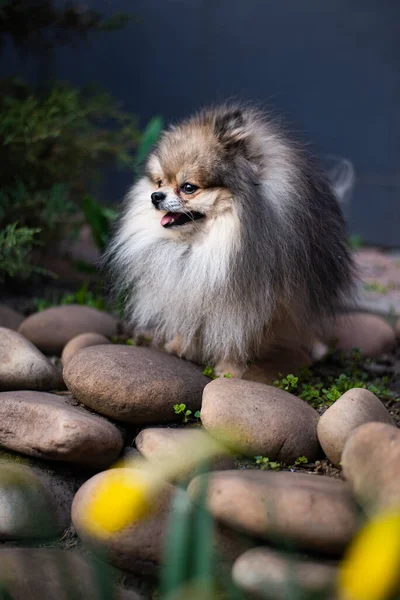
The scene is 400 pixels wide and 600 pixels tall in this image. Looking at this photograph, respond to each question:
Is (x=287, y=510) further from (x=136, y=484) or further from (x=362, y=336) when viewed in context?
(x=362, y=336)

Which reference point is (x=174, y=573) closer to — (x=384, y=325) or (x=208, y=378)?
(x=208, y=378)

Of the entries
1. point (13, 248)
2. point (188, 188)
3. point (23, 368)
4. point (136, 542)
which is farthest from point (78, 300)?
point (136, 542)

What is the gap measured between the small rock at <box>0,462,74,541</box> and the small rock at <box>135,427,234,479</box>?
0.30 m

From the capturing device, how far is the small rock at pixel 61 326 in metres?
3.56

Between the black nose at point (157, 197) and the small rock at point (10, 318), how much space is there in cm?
123

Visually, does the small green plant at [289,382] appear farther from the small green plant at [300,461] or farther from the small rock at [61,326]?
the small rock at [61,326]

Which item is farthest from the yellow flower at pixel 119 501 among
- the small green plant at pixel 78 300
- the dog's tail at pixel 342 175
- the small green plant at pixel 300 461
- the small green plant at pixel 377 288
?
the small green plant at pixel 377 288

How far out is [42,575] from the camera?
6.38 feet

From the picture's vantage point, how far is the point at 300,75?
6223 mm

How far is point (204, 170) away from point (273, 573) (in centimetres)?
166

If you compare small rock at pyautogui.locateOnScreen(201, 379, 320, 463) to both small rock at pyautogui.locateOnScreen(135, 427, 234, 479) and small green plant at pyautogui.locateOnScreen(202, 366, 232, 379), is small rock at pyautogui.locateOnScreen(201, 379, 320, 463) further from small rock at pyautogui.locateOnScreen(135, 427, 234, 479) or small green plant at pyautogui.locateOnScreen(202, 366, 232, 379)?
small green plant at pyautogui.locateOnScreen(202, 366, 232, 379)

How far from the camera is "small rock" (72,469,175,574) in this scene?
200 cm

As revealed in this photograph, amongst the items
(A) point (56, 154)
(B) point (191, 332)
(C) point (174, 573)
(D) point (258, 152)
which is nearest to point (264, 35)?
(A) point (56, 154)

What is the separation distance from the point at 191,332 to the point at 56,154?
2081 mm
